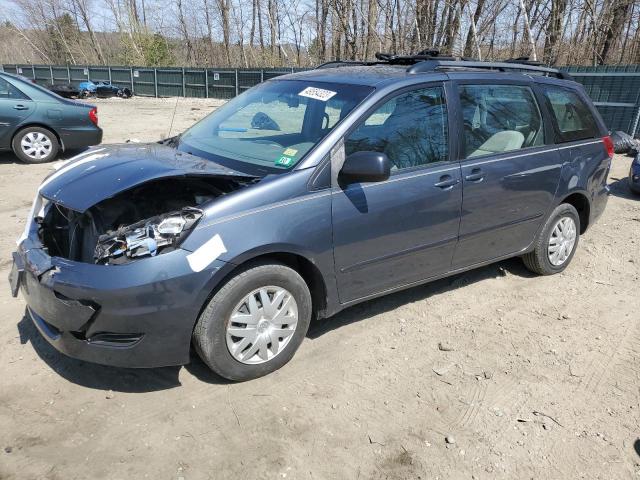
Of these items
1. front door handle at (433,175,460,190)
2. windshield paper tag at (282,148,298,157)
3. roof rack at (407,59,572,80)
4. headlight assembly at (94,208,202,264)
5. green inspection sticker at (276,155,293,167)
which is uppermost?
roof rack at (407,59,572,80)

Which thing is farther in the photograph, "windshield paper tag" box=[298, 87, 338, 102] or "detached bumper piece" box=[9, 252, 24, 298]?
"windshield paper tag" box=[298, 87, 338, 102]

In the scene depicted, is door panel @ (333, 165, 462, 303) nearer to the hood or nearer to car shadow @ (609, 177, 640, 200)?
the hood

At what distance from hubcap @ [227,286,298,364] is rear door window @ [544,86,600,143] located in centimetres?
299

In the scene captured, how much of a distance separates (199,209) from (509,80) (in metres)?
2.88

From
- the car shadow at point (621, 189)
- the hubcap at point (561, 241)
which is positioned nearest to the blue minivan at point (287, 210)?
the hubcap at point (561, 241)

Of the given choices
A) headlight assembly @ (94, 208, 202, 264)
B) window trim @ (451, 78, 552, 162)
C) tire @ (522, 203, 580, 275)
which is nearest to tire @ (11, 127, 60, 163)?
headlight assembly @ (94, 208, 202, 264)

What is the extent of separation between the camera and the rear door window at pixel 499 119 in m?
3.88

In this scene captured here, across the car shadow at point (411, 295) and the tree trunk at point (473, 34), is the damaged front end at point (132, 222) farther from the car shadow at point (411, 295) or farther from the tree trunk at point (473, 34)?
the tree trunk at point (473, 34)

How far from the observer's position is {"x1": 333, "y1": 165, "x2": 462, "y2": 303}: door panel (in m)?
3.27

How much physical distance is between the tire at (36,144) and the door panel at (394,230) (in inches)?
306

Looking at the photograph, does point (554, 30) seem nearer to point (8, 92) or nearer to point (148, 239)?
point (8, 92)

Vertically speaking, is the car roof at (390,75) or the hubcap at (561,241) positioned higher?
the car roof at (390,75)

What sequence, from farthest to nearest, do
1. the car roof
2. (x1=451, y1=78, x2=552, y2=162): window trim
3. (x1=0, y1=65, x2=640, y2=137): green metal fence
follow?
(x1=0, y1=65, x2=640, y2=137): green metal fence, (x1=451, y1=78, x2=552, y2=162): window trim, the car roof

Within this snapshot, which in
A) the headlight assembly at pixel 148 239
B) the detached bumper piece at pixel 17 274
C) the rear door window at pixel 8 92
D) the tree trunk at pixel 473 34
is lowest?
the detached bumper piece at pixel 17 274
